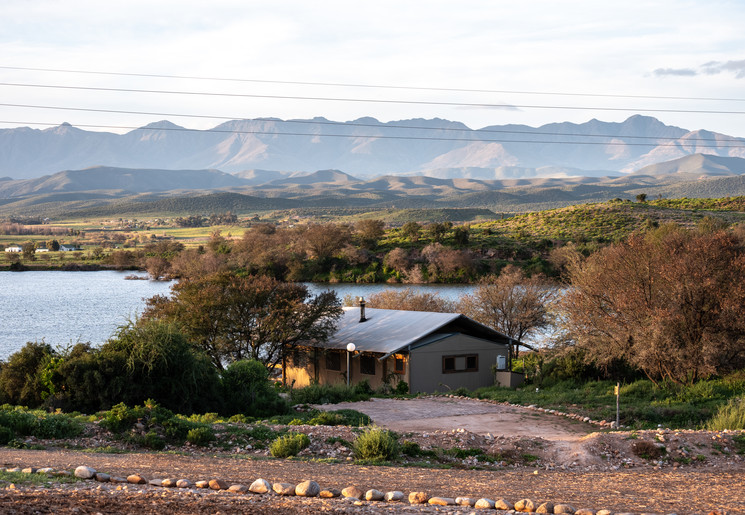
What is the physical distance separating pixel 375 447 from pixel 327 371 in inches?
843

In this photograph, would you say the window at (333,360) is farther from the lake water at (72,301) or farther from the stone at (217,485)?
the stone at (217,485)

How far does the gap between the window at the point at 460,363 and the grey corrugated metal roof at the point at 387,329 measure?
1531mm

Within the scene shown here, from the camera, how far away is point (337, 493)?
9.81m

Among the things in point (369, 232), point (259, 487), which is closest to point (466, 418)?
point (259, 487)

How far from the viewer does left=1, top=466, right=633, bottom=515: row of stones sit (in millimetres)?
9375

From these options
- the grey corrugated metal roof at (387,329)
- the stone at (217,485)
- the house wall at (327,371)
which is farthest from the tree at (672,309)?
the stone at (217,485)

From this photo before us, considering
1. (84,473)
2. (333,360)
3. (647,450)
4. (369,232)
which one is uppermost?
(369,232)

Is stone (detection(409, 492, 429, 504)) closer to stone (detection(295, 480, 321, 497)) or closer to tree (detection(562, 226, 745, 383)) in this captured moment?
stone (detection(295, 480, 321, 497))

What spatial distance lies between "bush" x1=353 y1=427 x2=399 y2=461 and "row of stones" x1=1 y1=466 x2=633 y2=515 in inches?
167

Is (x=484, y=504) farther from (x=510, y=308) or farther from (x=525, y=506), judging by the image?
(x=510, y=308)

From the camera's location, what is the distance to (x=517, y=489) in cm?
1123

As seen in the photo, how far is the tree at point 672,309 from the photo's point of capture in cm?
2677

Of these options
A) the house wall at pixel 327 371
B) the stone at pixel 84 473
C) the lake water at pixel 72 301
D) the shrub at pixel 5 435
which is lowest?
the lake water at pixel 72 301

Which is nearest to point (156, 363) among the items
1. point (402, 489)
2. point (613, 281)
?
point (402, 489)
